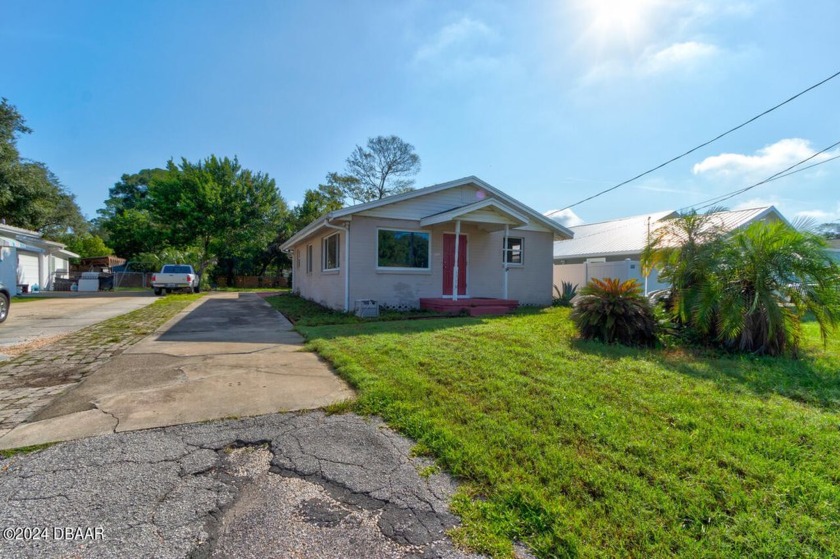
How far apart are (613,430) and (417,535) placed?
176 centimetres

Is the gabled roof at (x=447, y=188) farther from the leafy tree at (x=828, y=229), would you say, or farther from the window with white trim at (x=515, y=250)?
the leafy tree at (x=828, y=229)

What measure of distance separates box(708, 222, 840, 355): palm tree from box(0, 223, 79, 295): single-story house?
22.1 meters

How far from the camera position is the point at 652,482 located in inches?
91.5

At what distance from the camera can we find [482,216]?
1116 cm

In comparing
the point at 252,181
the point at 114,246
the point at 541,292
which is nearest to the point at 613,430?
the point at 541,292

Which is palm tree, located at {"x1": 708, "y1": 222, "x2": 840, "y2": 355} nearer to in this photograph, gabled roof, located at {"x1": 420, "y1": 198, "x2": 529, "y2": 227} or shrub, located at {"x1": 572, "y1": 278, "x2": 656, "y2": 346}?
shrub, located at {"x1": 572, "y1": 278, "x2": 656, "y2": 346}

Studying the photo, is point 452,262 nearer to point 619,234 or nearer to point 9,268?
point 619,234

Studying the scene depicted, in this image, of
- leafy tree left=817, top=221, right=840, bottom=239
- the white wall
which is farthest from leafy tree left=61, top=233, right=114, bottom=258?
leafy tree left=817, top=221, right=840, bottom=239

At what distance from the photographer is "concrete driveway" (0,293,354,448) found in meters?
3.31

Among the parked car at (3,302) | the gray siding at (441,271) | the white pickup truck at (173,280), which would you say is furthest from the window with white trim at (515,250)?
the white pickup truck at (173,280)

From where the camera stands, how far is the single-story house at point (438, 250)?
10.9 m

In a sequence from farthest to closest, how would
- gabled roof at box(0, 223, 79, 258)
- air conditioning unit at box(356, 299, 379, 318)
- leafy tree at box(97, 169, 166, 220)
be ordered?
leafy tree at box(97, 169, 166, 220)
gabled roof at box(0, 223, 79, 258)
air conditioning unit at box(356, 299, 379, 318)

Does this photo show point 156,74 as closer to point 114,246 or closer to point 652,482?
point 652,482

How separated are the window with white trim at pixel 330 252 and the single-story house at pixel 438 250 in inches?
1.2
